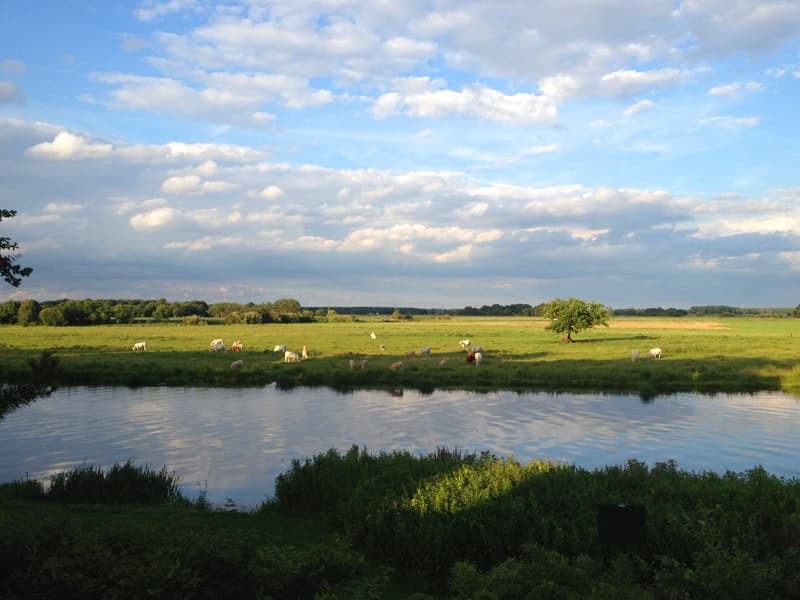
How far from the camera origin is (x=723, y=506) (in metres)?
11.3

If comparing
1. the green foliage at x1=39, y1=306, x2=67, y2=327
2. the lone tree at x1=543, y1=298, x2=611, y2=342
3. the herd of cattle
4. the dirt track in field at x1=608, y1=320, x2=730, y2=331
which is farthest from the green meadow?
the green foliage at x1=39, y1=306, x2=67, y2=327

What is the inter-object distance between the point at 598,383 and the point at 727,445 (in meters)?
16.0

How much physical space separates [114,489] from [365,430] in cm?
1193

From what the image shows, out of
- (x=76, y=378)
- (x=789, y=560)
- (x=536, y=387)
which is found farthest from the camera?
(x=76, y=378)

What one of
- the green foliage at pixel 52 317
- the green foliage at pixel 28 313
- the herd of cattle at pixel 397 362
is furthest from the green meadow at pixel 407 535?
the green foliage at pixel 28 313

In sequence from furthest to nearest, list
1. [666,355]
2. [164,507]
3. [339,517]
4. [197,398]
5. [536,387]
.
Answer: [666,355], [536,387], [197,398], [164,507], [339,517]

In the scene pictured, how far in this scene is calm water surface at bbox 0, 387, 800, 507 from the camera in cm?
1978

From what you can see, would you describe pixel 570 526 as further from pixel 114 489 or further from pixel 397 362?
pixel 397 362

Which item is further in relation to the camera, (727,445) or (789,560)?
(727,445)

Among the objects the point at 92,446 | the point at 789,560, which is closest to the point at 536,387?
the point at 92,446

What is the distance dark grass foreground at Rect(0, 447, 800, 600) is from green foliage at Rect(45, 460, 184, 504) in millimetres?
135

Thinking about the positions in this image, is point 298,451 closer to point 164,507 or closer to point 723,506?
point 164,507

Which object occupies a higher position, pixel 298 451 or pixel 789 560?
pixel 789 560

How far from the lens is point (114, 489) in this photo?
14188 mm
